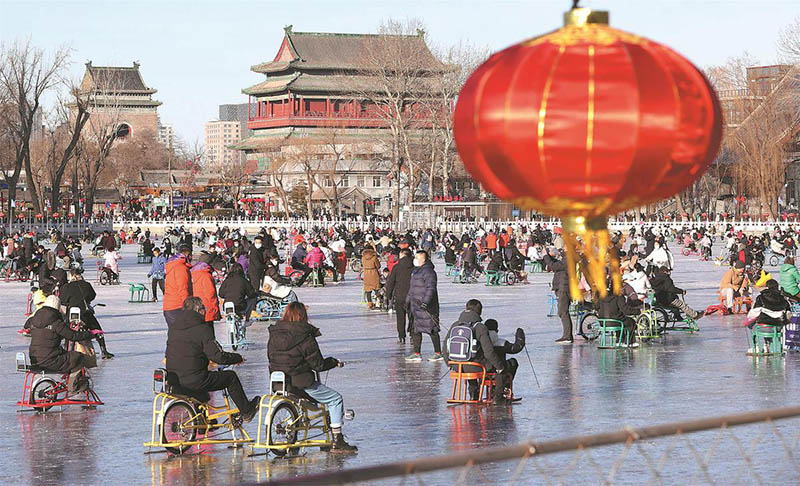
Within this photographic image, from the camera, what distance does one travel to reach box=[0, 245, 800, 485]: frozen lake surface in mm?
10312

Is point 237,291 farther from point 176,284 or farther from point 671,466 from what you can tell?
point 671,466

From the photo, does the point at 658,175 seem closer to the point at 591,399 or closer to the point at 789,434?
the point at 789,434

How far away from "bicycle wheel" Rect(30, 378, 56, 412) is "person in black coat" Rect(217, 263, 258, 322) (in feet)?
17.2

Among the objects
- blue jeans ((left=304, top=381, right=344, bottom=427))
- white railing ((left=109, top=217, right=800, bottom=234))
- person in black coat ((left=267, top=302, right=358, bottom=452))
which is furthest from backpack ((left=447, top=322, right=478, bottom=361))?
white railing ((left=109, top=217, right=800, bottom=234))

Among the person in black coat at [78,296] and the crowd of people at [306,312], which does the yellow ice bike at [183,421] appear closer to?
the crowd of people at [306,312]

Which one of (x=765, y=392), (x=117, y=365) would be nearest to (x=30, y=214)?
(x=117, y=365)

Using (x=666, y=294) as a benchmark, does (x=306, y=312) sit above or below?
above

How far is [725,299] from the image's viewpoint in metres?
22.7

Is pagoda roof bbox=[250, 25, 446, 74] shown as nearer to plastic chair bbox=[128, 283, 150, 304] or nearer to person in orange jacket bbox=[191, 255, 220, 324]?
plastic chair bbox=[128, 283, 150, 304]

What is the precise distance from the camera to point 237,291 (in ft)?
60.1

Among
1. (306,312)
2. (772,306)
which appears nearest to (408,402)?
(306,312)

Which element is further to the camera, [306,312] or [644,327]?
[644,327]

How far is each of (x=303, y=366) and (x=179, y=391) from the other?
39.7 inches

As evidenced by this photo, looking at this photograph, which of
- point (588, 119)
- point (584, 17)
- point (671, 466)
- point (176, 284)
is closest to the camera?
point (588, 119)
